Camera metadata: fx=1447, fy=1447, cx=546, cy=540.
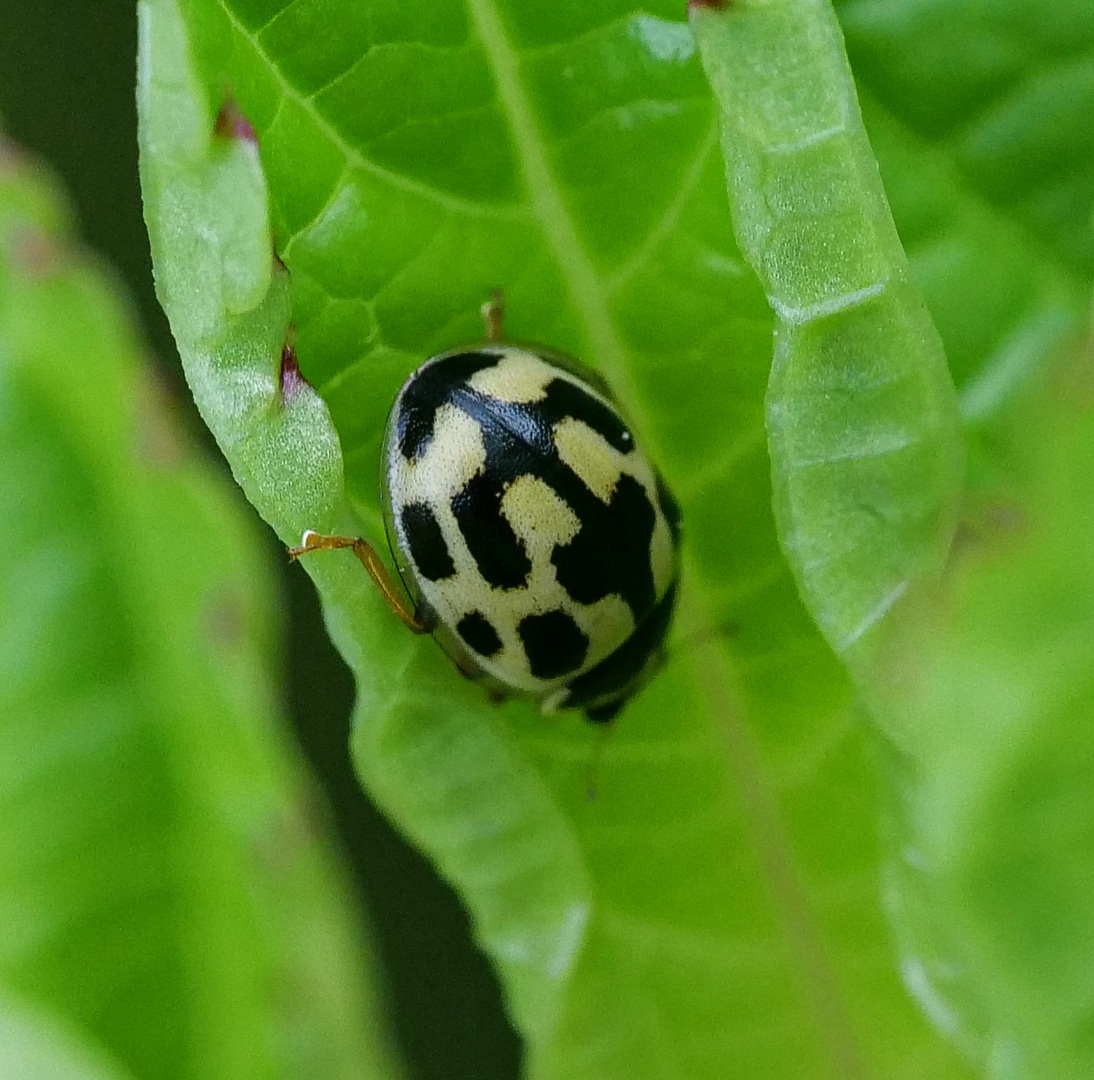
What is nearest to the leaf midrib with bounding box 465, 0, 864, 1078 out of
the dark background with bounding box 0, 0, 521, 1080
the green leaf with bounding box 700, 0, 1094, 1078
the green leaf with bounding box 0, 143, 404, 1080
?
the green leaf with bounding box 700, 0, 1094, 1078

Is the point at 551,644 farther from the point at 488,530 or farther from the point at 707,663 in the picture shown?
the point at 707,663

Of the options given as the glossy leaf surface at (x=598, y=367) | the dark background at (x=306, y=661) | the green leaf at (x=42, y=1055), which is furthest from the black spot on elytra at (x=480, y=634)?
the dark background at (x=306, y=661)

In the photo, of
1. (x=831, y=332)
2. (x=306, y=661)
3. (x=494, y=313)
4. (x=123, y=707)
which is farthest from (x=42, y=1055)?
(x=306, y=661)

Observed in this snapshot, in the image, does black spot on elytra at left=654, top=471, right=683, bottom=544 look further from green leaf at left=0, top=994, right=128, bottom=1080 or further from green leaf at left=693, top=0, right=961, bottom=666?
green leaf at left=0, top=994, right=128, bottom=1080

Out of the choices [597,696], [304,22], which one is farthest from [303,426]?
[597,696]

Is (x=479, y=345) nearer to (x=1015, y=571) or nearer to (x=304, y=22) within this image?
(x=304, y=22)

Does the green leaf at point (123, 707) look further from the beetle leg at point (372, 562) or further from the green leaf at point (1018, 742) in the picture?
the green leaf at point (1018, 742)
